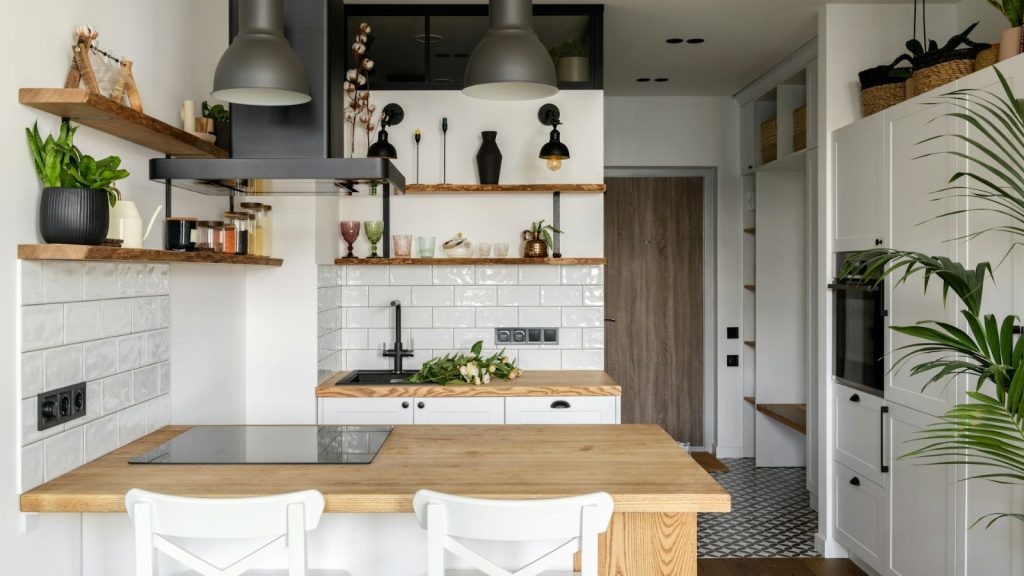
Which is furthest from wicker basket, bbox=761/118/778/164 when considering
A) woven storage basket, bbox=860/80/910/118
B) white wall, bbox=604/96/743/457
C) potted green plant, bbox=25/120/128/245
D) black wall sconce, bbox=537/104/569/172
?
potted green plant, bbox=25/120/128/245

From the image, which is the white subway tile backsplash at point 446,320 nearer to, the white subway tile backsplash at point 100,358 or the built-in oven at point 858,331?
the built-in oven at point 858,331

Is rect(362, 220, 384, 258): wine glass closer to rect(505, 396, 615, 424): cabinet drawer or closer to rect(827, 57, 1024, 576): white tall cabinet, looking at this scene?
rect(505, 396, 615, 424): cabinet drawer

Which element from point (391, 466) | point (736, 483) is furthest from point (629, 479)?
point (736, 483)

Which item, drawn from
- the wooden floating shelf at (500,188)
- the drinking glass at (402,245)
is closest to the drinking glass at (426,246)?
the drinking glass at (402,245)

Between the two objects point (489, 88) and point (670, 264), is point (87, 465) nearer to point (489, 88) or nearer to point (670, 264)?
point (489, 88)

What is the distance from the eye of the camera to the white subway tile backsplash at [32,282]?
211 centimetres

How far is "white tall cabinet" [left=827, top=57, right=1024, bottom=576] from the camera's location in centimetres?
276

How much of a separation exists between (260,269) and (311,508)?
230 centimetres

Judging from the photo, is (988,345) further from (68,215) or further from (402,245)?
(402,245)

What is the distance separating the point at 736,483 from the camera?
550 cm

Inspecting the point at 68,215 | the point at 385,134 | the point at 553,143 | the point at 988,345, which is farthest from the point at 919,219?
the point at 68,215

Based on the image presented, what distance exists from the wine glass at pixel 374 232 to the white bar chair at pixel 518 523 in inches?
106

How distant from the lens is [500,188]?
169 inches

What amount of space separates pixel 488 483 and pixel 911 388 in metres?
2.00
